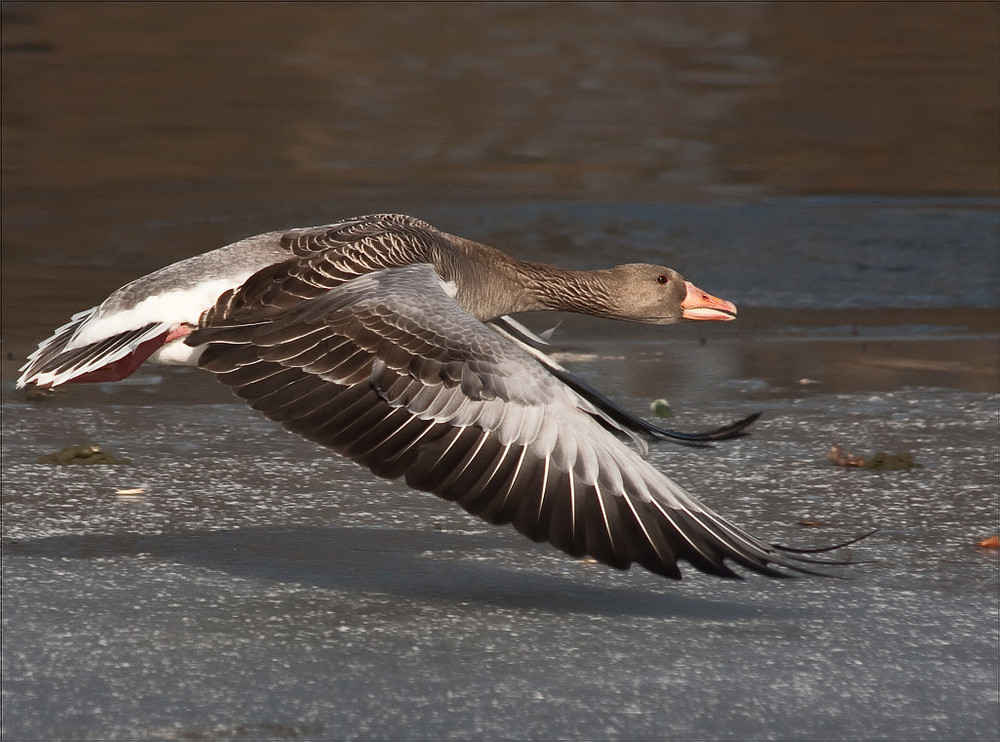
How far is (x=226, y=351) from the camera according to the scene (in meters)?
4.20

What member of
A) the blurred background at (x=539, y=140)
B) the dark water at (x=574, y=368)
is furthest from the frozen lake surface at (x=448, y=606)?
the blurred background at (x=539, y=140)

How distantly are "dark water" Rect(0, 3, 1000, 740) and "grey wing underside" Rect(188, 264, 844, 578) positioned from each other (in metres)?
0.33

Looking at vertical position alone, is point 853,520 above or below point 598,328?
below

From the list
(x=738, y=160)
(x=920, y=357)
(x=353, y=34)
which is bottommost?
(x=920, y=357)

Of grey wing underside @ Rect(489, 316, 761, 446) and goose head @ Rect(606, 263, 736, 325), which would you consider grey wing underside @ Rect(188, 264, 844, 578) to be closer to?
grey wing underside @ Rect(489, 316, 761, 446)

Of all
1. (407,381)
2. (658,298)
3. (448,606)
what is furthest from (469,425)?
(658,298)

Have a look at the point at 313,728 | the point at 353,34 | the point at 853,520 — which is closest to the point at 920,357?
the point at 853,520

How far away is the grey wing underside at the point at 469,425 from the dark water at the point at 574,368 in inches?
13.0

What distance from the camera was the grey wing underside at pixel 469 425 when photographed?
367 centimetres

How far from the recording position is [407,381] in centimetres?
394

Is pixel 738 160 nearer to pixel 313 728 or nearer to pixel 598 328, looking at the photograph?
pixel 598 328

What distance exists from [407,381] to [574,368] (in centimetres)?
309

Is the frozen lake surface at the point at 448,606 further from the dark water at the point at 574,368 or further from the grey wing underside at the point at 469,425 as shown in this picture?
the grey wing underside at the point at 469,425

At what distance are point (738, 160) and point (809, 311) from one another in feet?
14.4
